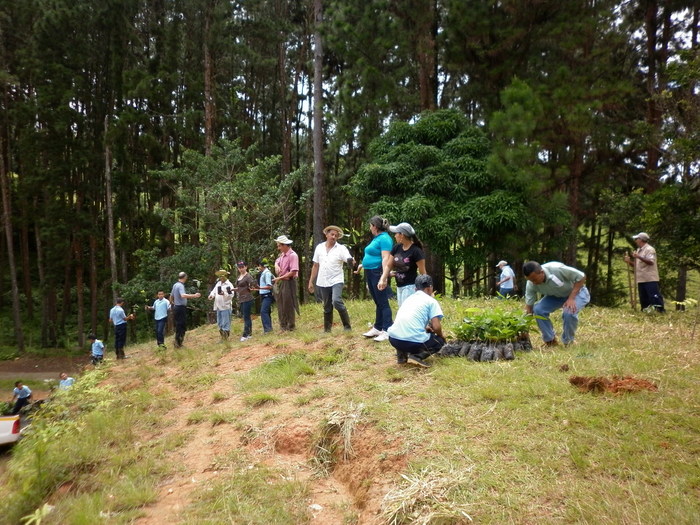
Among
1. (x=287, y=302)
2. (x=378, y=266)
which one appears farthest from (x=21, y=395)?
(x=378, y=266)

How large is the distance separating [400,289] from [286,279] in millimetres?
3264

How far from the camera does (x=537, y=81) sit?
1480cm

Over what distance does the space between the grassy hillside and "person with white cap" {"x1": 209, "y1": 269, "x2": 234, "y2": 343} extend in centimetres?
339

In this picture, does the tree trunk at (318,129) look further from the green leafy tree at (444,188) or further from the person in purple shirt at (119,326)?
the person in purple shirt at (119,326)

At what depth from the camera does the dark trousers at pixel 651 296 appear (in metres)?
9.39

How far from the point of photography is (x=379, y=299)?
7.12 meters

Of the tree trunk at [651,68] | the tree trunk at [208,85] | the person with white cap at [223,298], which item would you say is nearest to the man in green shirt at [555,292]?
the person with white cap at [223,298]

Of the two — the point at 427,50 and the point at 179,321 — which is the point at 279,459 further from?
the point at 427,50

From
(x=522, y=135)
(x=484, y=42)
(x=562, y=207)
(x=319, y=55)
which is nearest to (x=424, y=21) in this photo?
(x=484, y=42)

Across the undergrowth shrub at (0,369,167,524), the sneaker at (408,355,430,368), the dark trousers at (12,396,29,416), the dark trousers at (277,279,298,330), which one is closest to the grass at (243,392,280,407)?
the undergrowth shrub at (0,369,167,524)

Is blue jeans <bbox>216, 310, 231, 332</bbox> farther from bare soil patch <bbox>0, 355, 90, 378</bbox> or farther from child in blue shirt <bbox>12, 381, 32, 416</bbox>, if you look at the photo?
bare soil patch <bbox>0, 355, 90, 378</bbox>

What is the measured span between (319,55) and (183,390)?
38.0ft

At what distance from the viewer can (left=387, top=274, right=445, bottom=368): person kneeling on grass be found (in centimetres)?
569

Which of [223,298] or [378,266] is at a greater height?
[378,266]
